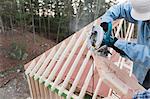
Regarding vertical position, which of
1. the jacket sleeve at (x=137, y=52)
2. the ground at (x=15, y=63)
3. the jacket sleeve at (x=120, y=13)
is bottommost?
the ground at (x=15, y=63)

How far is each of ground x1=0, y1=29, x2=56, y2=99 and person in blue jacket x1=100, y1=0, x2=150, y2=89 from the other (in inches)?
89.4

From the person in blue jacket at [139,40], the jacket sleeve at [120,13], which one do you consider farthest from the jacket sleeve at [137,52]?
the jacket sleeve at [120,13]

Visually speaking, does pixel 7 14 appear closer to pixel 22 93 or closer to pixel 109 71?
pixel 22 93

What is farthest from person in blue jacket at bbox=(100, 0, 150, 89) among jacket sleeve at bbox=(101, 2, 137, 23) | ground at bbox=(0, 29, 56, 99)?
ground at bbox=(0, 29, 56, 99)

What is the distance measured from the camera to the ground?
423 cm

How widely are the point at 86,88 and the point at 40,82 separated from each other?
0.66 m

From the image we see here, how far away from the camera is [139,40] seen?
224cm

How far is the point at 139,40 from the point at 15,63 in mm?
3042

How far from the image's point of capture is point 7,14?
5.10m

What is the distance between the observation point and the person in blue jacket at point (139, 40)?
1.85 metres

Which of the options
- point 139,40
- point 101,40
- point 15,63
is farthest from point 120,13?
point 15,63

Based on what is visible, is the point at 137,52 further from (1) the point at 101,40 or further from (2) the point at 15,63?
(2) the point at 15,63

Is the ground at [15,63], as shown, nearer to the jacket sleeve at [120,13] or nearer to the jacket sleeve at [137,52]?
the jacket sleeve at [120,13]

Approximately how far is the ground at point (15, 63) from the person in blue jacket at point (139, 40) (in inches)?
89.4
